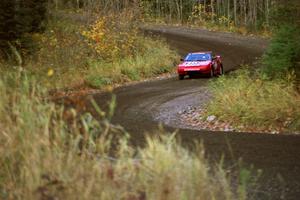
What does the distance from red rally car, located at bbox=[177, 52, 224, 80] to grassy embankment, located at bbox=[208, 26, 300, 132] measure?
12259 millimetres

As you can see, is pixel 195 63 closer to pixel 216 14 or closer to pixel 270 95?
pixel 270 95

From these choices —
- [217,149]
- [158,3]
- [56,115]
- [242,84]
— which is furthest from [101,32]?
[158,3]

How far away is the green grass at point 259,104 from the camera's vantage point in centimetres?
1307

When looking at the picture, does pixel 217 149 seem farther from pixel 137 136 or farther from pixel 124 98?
pixel 124 98

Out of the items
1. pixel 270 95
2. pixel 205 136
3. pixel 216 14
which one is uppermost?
pixel 270 95

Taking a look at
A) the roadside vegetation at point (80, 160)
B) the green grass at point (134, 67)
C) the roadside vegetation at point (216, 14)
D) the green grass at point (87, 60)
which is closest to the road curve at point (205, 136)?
the green grass at point (134, 67)

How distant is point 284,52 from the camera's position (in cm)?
1445

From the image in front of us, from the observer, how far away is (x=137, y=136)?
12.4 m

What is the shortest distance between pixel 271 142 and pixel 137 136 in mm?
2811

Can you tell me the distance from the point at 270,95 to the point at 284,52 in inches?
53.1

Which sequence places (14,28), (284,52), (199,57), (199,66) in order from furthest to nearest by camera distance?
(199,57) → (199,66) → (14,28) → (284,52)

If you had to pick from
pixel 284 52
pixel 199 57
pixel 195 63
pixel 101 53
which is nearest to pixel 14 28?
pixel 101 53

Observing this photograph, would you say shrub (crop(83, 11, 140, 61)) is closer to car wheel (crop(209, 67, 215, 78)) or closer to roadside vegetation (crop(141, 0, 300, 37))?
car wheel (crop(209, 67, 215, 78))

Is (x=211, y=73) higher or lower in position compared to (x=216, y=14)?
higher
